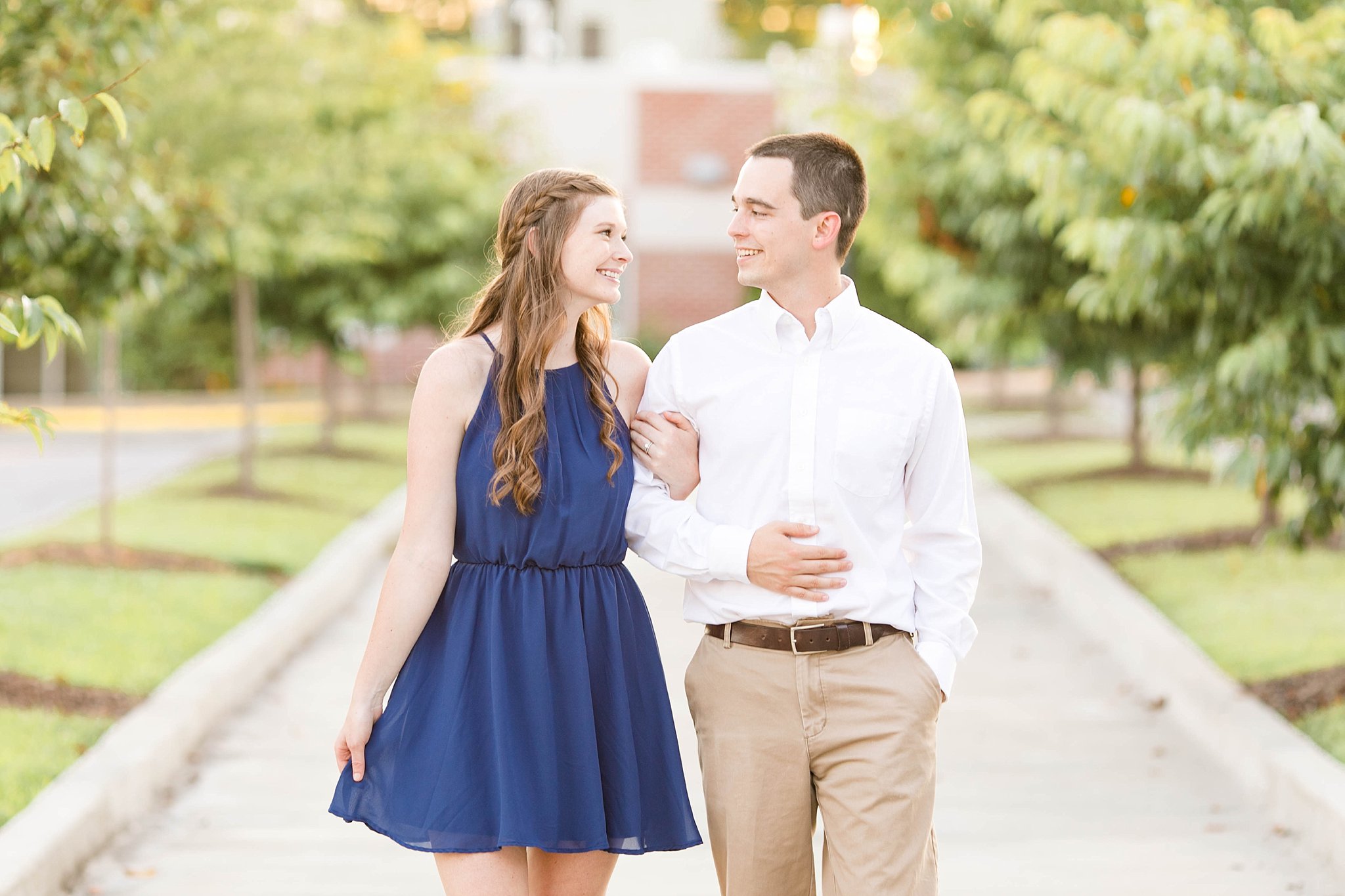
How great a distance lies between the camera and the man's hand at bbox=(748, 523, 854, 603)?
329 centimetres

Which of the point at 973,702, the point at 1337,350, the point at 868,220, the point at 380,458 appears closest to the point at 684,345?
the point at 1337,350

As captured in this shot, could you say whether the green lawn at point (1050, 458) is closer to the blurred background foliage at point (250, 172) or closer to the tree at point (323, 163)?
the blurred background foliage at point (250, 172)

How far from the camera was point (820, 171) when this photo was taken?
339cm

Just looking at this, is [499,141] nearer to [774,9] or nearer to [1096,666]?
[1096,666]

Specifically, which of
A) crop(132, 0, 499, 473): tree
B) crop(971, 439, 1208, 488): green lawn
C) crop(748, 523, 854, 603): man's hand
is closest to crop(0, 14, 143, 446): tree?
crop(748, 523, 854, 603): man's hand

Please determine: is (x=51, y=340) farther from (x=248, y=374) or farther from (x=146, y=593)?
(x=248, y=374)

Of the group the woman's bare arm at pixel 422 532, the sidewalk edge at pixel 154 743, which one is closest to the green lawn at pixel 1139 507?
the sidewalk edge at pixel 154 743

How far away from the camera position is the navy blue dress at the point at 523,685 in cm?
336

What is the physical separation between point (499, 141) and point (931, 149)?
367 inches

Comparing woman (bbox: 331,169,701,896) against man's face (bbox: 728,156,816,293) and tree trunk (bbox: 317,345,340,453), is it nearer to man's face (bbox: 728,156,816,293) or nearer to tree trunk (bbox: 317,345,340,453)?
man's face (bbox: 728,156,816,293)

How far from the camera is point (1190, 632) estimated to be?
8.98m

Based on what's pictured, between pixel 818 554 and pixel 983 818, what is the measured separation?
3198 mm

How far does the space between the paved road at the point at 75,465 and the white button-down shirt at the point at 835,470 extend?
11.0m

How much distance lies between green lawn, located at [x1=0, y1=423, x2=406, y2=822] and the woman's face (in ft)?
10.4
